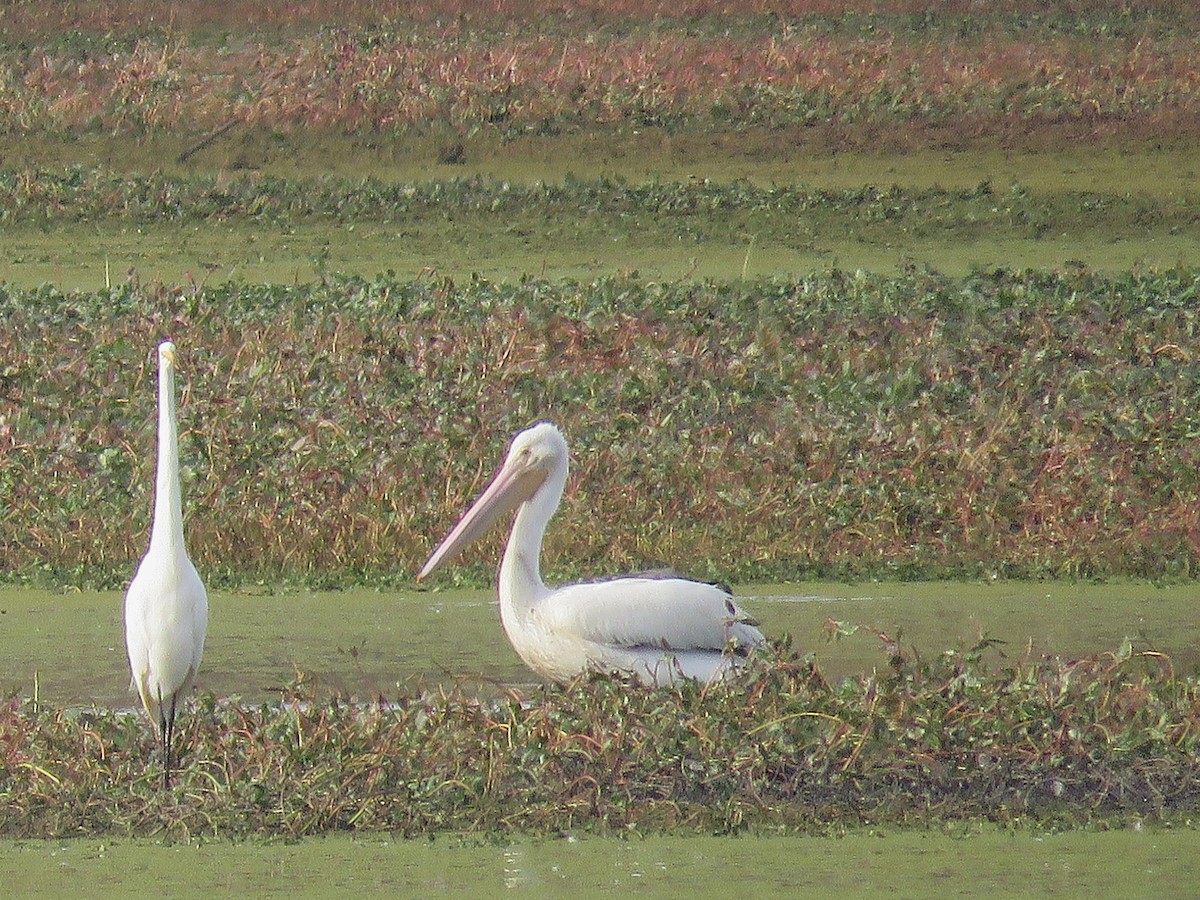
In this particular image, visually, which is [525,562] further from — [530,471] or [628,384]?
[628,384]

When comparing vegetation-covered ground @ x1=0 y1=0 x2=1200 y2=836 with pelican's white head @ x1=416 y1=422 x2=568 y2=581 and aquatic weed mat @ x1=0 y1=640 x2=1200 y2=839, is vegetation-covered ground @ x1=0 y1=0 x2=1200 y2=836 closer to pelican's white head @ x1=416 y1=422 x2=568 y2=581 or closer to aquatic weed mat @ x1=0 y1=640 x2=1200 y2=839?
aquatic weed mat @ x1=0 y1=640 x2=1200 y2=839

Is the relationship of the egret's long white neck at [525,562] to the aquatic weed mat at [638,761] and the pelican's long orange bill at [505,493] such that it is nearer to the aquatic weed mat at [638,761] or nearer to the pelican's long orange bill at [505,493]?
the pelican's long orange bill at [505,493]

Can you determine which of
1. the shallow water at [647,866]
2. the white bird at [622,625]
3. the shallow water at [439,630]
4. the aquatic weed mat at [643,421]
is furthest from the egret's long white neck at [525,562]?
the aquatic weed mat at [643,421]

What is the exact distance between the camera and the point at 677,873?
189 inches

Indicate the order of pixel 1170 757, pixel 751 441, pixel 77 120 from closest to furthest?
1. pixel 1170 757
2. pixel 751 441
3. pixel 77 120

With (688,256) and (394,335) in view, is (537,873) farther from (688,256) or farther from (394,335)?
(688,256)

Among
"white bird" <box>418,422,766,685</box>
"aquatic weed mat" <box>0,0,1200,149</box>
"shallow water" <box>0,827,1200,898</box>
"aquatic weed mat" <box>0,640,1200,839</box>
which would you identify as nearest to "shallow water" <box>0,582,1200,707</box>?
→ "white bird" <box>418,422,766,685</box>

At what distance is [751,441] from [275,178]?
6994 millimetres

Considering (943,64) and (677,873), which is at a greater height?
(943,64)

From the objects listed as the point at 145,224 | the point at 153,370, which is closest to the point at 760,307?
the point at 153,370

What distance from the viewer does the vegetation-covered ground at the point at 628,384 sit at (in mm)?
5340

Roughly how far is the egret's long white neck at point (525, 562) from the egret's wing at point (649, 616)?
0.07 meters

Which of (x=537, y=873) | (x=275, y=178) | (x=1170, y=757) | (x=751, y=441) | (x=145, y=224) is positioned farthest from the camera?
(x=275, y=178)

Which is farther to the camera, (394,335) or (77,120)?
(77,120)
